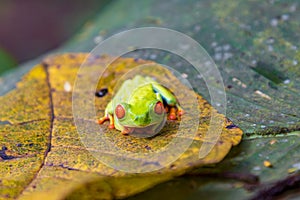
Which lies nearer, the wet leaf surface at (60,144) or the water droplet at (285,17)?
the wet leaf surface at (60,144)

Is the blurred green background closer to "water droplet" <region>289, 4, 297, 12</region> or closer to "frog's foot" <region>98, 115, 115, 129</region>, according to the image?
"water droplet" <region>289, 4, 297, 12</region>

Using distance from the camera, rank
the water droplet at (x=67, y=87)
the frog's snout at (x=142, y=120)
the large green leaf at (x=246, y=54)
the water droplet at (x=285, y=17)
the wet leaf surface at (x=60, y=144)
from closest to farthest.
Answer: the wet leaf surface at (x=60, y=144)
the large green leaf at (x=246, y=54)
the frog's snout at (x=142, y=120)
the water droplet at (x=67, y=87)
the water droplet at (x=285, y=17)

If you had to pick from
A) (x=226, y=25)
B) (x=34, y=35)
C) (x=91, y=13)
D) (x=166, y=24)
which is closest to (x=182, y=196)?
(x=226, y=25)

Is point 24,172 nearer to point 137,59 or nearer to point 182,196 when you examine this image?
point 182,196

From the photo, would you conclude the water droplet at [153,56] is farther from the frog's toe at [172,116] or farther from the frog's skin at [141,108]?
the frog's toe at [172,116]

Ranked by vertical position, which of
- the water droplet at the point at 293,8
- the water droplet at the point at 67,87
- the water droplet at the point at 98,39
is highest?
the water droplet at the point at 98,39

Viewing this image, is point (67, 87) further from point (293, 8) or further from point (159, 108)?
point (293, 8)

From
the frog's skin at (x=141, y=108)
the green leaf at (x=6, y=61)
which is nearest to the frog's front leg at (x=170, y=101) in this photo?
the frog's skin at (x=141, y=108)
